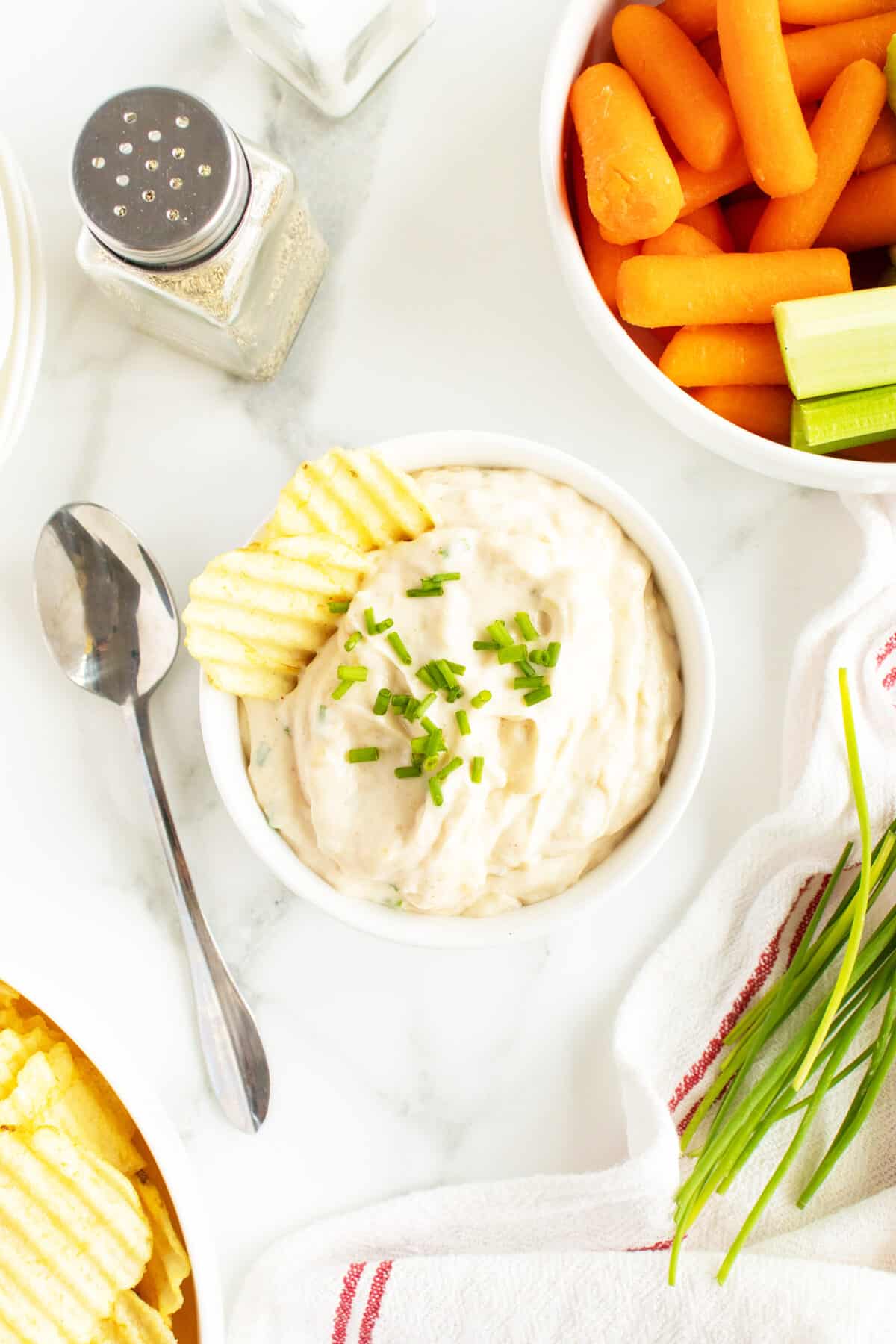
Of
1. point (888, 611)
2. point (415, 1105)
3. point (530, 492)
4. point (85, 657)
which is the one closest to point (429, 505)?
point (530, 492)

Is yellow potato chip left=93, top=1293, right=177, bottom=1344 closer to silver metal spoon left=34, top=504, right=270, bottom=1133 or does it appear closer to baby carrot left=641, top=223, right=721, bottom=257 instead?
silver metal spoon left=34, top=504, right=270, bottom=1133

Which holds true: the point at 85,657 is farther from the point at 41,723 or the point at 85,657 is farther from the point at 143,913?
the point at 143,913

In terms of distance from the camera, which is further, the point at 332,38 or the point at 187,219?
the point at 332,38

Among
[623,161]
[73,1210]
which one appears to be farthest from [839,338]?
[73,1210]

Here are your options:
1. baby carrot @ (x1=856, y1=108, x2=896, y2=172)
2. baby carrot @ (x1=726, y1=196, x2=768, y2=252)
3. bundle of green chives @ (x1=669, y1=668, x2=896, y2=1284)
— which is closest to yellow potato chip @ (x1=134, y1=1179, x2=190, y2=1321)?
bundle of green chives @ (x1=669, y1=668, x2=896, y2=1284)

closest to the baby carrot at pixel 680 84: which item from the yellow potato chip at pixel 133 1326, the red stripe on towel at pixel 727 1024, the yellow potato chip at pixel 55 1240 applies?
the red stripe on towel at pixel 727 1024

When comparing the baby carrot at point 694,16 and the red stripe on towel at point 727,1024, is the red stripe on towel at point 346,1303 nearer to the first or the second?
the red stripe on towel at point 727,1024

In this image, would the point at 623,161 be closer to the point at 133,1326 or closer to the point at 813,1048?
the point at 813,1048
